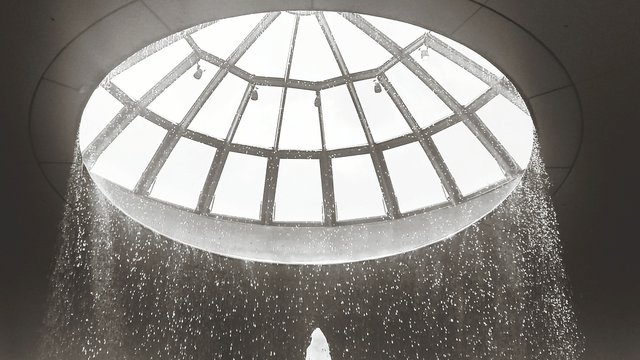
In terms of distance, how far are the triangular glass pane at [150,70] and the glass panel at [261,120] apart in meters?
1.94

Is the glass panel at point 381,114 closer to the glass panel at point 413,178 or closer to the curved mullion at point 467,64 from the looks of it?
the glass panel at point 413,178

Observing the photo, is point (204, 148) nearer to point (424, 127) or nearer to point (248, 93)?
point (248, 93)

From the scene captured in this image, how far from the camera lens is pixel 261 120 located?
45.6 feet

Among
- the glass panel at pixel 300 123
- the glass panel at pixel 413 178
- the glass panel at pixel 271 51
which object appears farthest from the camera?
the glass panel at pixel 413 178

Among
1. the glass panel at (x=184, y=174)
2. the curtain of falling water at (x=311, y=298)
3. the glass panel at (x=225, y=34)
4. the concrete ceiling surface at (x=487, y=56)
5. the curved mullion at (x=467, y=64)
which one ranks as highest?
the glass panel at (x=225, y=34)

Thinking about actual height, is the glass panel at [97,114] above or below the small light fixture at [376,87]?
below

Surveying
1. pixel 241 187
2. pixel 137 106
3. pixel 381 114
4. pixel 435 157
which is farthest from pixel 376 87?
pixel 137 106

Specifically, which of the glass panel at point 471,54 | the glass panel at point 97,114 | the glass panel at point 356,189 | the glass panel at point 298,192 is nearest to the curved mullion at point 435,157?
the glass panel at point 356,189

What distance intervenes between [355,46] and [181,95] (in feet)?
12.5

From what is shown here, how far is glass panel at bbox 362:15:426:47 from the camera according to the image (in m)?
12.0

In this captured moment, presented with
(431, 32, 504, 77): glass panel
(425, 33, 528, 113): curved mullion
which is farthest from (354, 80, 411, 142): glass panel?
(431, 32, 504, 77): glass panel

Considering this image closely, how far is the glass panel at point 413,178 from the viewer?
13.9 metres

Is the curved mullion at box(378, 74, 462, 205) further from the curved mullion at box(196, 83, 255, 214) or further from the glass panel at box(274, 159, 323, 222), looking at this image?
the curved mullion at box(196, 83, 255, 214)

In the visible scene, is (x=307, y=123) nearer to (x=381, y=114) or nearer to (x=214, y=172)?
(x=381, y=114)
